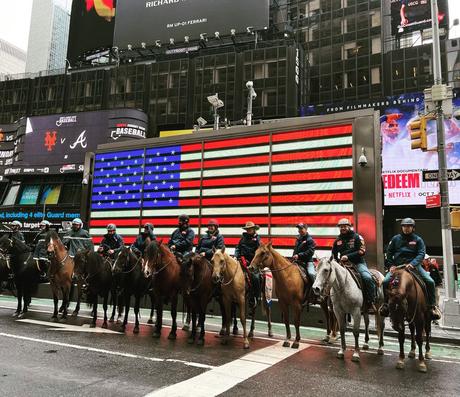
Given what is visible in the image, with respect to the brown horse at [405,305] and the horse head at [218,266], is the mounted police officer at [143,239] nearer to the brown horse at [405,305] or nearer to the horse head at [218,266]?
the horse head at [218,266]

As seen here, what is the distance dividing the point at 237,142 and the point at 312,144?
3.12 metres

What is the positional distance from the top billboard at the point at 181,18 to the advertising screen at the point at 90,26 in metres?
3.89

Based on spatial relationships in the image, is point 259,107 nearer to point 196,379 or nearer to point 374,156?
point 374,156

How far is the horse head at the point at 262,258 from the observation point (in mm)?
9836

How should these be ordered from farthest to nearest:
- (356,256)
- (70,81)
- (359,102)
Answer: (70,81) < (359,102) < (356,256)

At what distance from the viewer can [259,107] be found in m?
58.7

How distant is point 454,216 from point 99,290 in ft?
38.5

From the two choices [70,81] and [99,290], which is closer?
[99,290]

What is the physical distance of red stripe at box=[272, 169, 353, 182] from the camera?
13.3m

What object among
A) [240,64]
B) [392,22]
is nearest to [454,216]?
[240,64]

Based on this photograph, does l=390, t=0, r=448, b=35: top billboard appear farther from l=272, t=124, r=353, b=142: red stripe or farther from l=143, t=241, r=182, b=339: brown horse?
l=143, t=241, r=182, b=339: brown horse

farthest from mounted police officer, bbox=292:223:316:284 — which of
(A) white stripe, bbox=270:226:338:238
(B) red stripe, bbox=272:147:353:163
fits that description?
(B) red stripe, bbox=272:147:353:163

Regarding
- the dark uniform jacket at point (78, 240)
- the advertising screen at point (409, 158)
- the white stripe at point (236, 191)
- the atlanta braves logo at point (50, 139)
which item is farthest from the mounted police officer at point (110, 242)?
the advertising screen at point (409, 158)

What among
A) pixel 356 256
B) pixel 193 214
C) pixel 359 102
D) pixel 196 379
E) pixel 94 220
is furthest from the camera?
pixel 359 102
